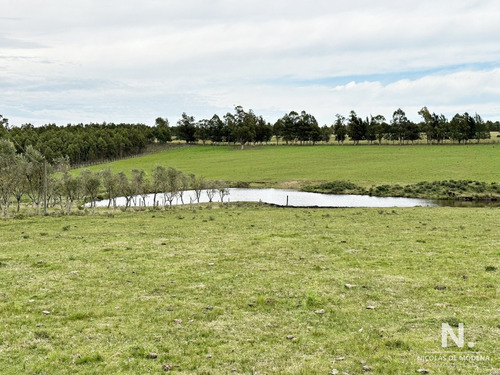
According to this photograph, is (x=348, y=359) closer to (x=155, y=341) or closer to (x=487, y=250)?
(x=155, y=341)

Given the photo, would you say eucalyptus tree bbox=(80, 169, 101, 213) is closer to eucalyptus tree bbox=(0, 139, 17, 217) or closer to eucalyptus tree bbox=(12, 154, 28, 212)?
eucalyptus tree bbox=(12, 154, 28, 212)

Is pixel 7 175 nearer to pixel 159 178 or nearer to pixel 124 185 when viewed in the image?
pixel 124 185

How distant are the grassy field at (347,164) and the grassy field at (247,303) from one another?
7688 cm

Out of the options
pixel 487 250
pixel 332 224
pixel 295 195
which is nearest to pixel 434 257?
pixel 487 250

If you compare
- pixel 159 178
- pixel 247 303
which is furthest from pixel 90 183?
pixel 247 303

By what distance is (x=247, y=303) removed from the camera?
14609 millimetres

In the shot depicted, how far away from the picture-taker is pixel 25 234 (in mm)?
30531

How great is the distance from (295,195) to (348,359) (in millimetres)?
76773


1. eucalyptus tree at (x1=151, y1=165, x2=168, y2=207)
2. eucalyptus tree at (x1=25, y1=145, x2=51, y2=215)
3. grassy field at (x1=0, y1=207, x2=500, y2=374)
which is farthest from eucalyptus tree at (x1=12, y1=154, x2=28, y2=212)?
grassy field at (x1=0, y1=207, x2=500, y2=374)

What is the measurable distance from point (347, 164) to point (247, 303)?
394 ft

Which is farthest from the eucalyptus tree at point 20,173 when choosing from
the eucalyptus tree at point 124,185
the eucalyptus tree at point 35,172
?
the eucalyptus tree at point 124,185

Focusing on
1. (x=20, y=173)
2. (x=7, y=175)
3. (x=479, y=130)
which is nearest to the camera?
(x=7, y=175)

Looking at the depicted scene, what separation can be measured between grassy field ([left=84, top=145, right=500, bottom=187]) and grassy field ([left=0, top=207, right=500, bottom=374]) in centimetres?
7688

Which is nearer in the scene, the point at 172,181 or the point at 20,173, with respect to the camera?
the point at 20,173
